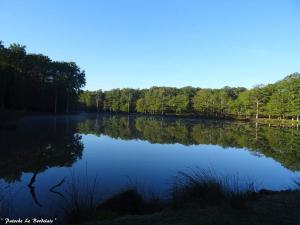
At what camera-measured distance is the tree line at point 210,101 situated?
76125 millimetres

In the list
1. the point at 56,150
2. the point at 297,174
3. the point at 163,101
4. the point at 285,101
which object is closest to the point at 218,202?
the point at 297,174

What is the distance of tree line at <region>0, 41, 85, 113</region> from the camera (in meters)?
52.1

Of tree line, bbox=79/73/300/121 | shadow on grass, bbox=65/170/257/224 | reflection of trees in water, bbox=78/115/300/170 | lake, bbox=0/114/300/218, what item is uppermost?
tree line, bbox=79/73/300/121

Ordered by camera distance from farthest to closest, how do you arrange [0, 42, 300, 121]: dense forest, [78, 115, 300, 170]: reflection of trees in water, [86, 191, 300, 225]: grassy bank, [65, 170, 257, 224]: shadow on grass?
[0, 42, 300, 121]: dense forest → [78, 115, 300, 170]: reflection of trees in water → [65, 170, 257, 224]: shadow on grass → [86, 191, 300, 225]: grassy bank

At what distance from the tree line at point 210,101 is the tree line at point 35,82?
36.2 metres

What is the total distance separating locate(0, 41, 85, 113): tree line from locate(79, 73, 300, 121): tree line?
36.2 m

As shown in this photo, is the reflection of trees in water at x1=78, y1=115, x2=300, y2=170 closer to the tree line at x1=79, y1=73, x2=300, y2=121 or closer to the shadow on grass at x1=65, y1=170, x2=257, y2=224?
the shadow on grass at x1=65, y1=170, x2=257, y2=224

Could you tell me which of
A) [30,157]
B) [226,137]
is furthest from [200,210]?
[226,137]

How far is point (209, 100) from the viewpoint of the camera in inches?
3959

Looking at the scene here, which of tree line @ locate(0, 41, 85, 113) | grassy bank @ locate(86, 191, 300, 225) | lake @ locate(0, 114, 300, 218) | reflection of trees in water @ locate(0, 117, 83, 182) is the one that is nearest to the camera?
grassy bank @ locate(86, 191, 300, 225)

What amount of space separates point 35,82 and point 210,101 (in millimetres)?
51859

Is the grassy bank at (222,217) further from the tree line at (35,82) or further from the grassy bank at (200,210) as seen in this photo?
the tree line at (35,82)

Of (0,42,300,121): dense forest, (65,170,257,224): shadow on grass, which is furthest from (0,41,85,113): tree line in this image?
(65,170,257,224): shadow on grass

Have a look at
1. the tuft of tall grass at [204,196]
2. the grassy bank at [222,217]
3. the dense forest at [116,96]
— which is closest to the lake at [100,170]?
the grassy bank at [222,217]
